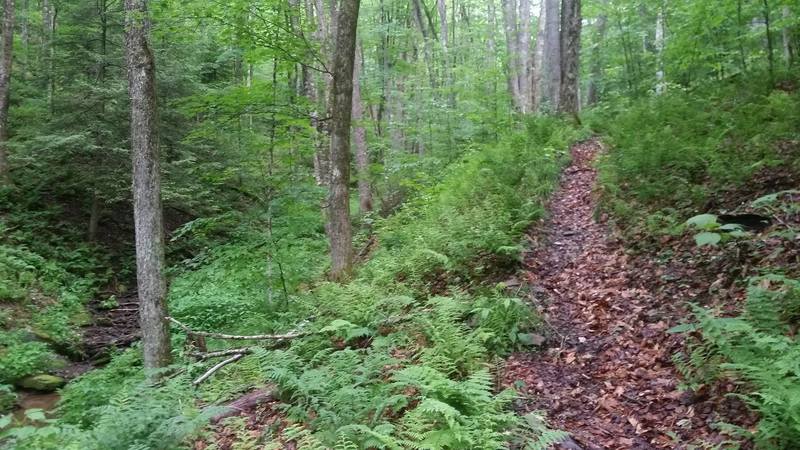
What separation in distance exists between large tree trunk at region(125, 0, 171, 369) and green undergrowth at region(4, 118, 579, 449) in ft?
3.01

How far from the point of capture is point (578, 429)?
4.48 metres

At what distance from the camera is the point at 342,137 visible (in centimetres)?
848

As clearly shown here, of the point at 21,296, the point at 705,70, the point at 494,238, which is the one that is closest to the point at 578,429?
the point at 494,238

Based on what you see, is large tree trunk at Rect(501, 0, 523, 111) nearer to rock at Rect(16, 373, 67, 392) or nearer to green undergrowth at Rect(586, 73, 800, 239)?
green undergrowth at Rect(586, 73, 800, 239)

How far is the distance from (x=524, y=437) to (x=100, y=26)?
17.1 m

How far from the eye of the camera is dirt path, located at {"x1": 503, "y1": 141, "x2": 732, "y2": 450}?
439cm

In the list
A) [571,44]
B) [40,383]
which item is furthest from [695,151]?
[40,383]

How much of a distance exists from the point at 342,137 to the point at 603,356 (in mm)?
→ 5191

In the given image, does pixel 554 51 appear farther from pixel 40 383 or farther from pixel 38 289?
pixel 40 383

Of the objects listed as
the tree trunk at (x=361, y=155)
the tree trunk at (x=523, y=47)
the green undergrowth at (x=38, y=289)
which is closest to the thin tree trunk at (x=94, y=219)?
the green undergrowth at (x=38, y=289)

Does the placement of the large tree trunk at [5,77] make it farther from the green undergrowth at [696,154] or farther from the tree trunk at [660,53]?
the tree trunk at [660,53]

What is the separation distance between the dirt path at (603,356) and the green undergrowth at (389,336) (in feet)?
1.39

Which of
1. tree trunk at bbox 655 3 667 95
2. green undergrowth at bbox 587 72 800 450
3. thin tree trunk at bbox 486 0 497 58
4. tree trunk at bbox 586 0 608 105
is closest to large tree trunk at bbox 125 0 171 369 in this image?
green undergrowth at bbox 587 72 800 450

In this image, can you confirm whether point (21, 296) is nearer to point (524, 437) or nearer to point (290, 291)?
point (290, 291)
